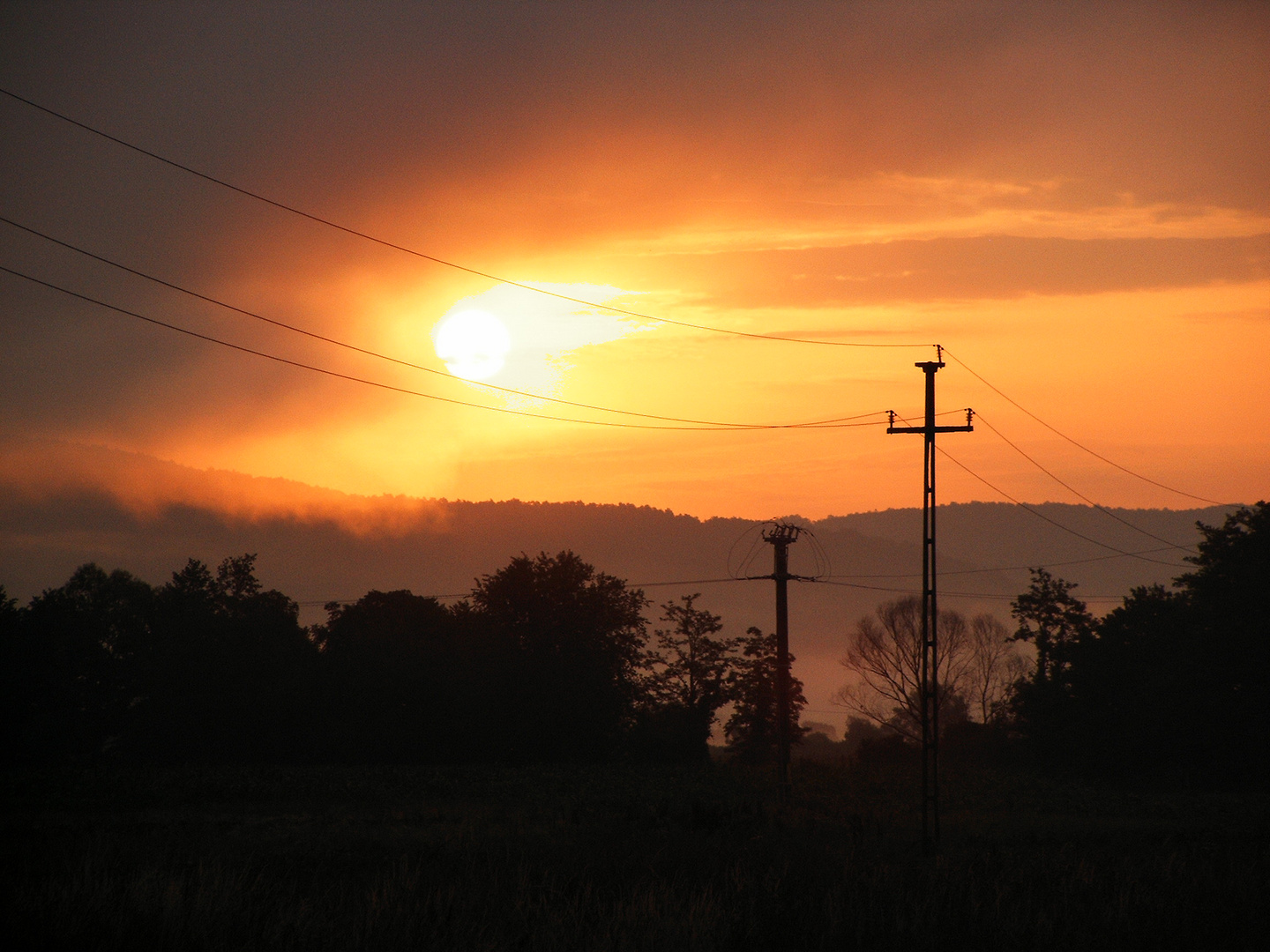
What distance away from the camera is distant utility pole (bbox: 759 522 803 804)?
40719 mm

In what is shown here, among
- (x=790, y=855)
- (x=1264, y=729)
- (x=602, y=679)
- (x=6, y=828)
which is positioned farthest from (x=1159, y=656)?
(x=6, y=828)

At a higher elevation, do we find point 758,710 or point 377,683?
point 377,683

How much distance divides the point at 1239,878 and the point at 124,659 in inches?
2913

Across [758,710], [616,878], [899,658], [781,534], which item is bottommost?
[616,878]

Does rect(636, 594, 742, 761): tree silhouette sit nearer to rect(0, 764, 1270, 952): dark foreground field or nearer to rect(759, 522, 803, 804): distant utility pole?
rect(759, 522, 803, 804): distant utility pole

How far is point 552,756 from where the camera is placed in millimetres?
68562

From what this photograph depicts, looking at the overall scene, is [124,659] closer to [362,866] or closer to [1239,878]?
[362,866]

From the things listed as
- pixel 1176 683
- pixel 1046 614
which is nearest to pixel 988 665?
pixel 1046 614

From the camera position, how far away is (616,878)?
65.9 ft

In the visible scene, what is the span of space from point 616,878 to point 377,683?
5219 cm

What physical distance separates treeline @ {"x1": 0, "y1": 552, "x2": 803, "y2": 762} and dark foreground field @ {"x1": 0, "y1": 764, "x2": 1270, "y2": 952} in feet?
81.3

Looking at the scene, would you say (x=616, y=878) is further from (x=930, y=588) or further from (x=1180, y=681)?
(x=1180, y=681)

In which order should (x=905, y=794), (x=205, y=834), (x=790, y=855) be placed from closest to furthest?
(x=790, y=855), (x=205, y=834), (x=905, y=794)

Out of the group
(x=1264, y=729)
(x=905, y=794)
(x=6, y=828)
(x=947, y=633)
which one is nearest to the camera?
(x=6, y=828)
